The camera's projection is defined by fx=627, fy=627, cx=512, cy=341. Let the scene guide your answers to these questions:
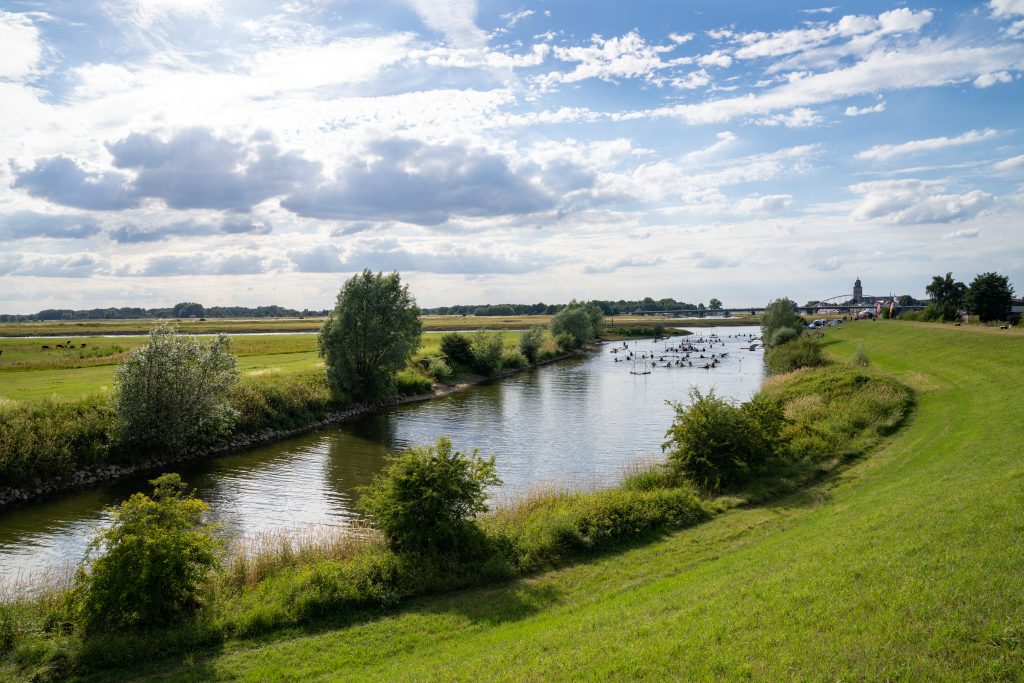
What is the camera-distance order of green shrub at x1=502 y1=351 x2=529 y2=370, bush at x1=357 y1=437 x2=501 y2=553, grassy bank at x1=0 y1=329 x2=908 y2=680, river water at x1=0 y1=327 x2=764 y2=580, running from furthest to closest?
green shrub at x1=502 y1=351 x2=529 y2=370, river water at x1=0 y1=327 x2=764 y2=580, bush at x1=357 y1=437 x2=501 y2=553, grassy bank at x1=0 y1=329 x2=908 y2=680

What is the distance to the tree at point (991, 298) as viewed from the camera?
75.4m

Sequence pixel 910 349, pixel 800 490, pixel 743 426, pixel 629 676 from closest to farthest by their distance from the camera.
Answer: pixel 629 676
pixel 800 490
pixel 743 426
pixel 910 349

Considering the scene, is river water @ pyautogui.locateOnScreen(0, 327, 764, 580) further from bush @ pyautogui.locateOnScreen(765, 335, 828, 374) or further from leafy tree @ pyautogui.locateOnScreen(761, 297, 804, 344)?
leafy tree @ pyautogui.locateOnScreen(761, 297, 804, 344)

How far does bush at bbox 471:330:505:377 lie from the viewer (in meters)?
76.2

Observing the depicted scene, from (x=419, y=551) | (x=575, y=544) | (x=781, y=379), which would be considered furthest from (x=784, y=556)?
(x=781, y=379)

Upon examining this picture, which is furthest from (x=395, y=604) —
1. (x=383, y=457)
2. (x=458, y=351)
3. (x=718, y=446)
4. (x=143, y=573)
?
(x=458, y=351)

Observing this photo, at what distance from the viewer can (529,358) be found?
92.9 meters

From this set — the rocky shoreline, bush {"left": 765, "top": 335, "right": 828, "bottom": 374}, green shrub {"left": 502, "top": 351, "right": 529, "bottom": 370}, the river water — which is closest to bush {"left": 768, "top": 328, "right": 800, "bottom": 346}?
bush {"left": 765, "top": 335, "right": 828, "bottom": 374}

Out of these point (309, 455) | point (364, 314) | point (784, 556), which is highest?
point (364, 314)

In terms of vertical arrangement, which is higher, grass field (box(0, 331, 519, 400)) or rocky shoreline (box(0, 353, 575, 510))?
grass field (box(0, 331, 519, 400))

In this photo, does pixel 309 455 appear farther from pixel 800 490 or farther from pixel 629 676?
pixel 629 676

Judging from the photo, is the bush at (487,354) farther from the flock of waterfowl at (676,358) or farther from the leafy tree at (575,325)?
the leafy tree at (575,325)

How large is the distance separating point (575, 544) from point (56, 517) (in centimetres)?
2245

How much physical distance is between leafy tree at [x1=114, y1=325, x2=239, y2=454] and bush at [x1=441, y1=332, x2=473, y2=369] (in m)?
37.6
